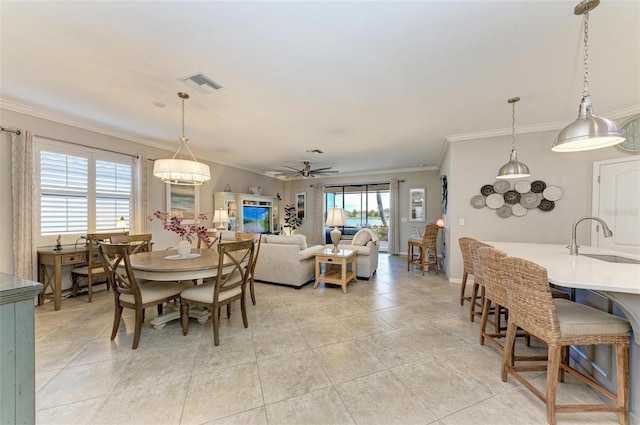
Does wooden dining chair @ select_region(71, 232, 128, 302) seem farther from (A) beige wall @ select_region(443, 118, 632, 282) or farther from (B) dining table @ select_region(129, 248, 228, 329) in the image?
(A) beige wall @ select_region(443, 118, 632, 282)

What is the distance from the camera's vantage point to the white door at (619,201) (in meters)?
3.20

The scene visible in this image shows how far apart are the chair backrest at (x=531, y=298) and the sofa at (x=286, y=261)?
2.90 metres

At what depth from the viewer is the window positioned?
345cm

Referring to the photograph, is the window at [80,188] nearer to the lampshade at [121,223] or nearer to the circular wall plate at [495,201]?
the lampshade at [121,223]

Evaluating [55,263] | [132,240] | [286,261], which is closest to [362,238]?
[286,261]

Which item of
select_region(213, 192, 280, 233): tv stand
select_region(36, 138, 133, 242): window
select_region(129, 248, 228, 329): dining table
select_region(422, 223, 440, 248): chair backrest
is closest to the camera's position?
select_region(129, 248, 228, 329): dining table

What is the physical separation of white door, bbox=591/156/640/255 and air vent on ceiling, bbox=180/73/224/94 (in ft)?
17.1

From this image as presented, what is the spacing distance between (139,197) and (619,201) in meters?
7.39

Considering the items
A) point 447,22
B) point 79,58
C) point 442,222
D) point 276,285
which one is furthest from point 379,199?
point 79,58

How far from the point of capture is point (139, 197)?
4.42 metres

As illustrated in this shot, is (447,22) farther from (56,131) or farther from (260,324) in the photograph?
(56,131)

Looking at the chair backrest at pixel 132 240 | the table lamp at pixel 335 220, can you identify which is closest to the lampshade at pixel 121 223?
the chair backrest at pixel 132 240

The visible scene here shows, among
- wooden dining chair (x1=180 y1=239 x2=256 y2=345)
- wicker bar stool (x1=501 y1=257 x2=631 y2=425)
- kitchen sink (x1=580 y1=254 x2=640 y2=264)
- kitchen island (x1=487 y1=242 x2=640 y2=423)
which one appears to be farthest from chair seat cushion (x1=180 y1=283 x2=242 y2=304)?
kitchen sink (x1=580 y1=254 x2=640 y2=264)

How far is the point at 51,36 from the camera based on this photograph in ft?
6.20
